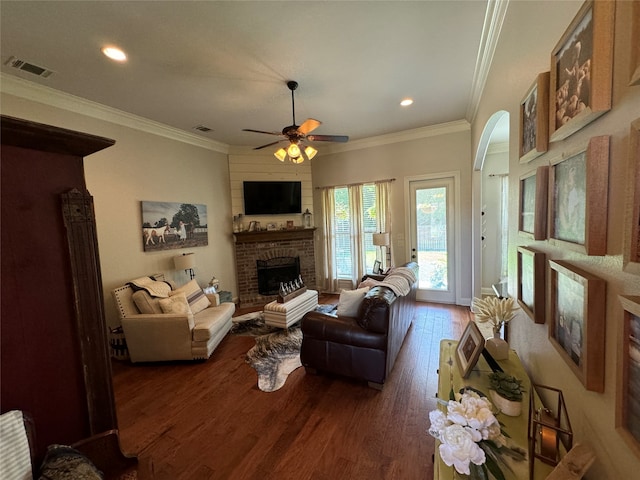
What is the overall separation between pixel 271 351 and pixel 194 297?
4.44ft

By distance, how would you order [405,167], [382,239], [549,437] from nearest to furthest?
[549,437] → [382,239] → [405,167]

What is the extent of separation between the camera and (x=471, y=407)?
842 millimetres

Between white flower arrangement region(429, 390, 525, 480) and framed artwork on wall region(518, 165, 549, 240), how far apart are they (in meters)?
0.73

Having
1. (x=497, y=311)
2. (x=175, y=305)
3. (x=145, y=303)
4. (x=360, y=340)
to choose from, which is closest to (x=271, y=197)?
(x=175, y=305)

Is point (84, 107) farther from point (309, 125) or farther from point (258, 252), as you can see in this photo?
point (258, 252)

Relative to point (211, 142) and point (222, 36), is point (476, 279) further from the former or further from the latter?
point (211, 142)

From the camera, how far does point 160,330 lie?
9.56 ft

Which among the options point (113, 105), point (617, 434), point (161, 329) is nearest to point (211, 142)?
point (113, 105)

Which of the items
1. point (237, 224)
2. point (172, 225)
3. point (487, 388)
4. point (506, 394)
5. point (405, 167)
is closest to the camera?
point (506, 394)

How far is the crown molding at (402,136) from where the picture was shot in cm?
426

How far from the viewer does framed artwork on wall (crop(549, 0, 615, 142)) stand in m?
0.64

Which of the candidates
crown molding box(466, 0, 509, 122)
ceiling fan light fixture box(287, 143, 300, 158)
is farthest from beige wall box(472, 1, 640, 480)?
ceiling fan light fixture box(287, 143, 300, 158)

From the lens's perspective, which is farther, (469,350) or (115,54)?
(115,54)

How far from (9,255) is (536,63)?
231 cm
